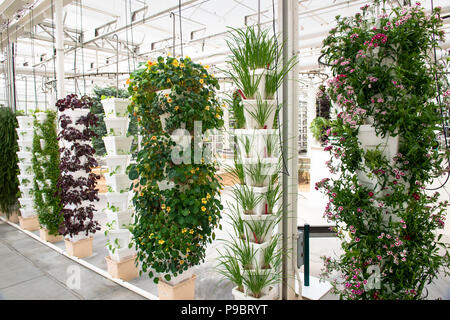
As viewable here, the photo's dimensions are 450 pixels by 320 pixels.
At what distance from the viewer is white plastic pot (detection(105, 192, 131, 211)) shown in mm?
3012

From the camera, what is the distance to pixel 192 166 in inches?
92.1

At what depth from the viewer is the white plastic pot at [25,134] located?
4617mm

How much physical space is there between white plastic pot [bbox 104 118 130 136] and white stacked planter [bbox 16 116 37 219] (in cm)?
238

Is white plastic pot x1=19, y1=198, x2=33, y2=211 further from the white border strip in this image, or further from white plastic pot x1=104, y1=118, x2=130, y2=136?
white plastic pot x1=104, y1=118, x2=130, y2=136

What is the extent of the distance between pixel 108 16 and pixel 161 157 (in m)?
6.16

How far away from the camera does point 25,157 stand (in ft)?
15.3

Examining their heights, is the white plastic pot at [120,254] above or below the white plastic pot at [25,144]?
below

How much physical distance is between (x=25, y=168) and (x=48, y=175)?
0.93 meters

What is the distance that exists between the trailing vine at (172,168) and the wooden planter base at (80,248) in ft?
5.48

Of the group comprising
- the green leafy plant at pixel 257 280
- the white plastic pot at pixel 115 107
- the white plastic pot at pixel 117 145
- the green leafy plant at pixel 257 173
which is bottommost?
the green leafy plant at pixel 257 280

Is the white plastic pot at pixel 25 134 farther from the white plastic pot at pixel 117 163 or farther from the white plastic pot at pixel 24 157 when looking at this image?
the white plastic pot at pixel 117 163

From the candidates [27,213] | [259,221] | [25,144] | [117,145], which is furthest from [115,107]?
[27,213]

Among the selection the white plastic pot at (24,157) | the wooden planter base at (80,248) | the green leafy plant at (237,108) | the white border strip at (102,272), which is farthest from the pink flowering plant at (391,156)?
the white plastic pot at (24,157)
